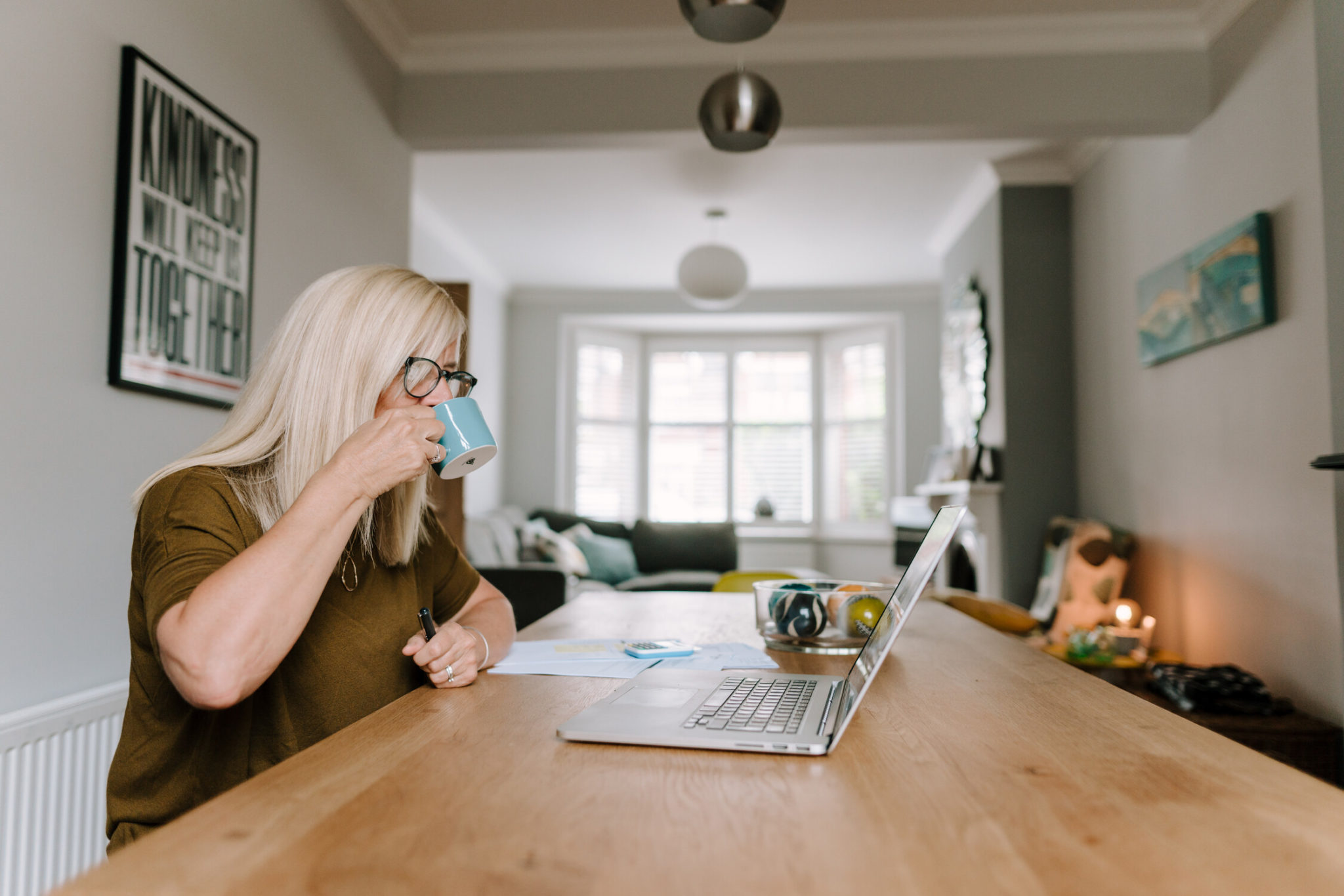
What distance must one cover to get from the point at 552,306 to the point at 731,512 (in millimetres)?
2378

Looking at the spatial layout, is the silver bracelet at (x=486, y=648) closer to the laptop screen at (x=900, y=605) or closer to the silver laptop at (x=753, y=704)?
the silver laptop at (x=753, y=704)

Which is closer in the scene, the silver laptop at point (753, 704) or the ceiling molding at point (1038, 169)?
the silver laptop at point (753, 704)

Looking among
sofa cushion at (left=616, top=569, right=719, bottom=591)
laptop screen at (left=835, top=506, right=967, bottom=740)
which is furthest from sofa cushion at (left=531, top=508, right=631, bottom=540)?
laptop screen at (left=835, top=506, right=967, bottom=740)

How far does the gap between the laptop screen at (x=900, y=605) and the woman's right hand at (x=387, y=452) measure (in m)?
0.55

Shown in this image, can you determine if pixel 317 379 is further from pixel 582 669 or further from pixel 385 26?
pixel 385 26

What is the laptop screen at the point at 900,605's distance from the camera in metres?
0.91

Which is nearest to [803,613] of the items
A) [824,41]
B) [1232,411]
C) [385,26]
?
[1232,411]

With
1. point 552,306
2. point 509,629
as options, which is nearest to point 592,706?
point 509,629

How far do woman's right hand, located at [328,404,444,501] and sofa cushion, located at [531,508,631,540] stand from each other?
18.7ft

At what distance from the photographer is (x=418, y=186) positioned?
16.4 feet

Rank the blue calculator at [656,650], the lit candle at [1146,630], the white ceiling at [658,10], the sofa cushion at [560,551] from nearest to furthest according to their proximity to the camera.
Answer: the blue calculator at [656,650] < the white ceiling at [658,10] < the lit candle at [1146,630] < the sofa cushion at [560,551]

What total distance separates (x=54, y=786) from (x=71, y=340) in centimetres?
86

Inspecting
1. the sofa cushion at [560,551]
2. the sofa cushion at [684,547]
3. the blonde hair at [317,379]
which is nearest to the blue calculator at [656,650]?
the blonde hair at [317,379]

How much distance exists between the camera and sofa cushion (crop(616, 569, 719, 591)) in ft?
20.0
